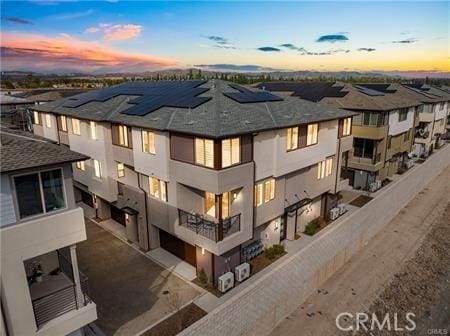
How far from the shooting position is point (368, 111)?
29.5m

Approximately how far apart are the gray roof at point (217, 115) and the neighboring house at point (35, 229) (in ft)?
21.4

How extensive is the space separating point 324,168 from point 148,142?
42.9 feet

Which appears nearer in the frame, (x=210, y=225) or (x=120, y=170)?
(x=210, y=225)

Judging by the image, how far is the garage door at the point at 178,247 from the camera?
18078 mm

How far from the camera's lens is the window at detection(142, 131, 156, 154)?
17672 millimetres

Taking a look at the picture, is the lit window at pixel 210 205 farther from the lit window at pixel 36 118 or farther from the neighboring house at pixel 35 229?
the lit window at pixel 36 118

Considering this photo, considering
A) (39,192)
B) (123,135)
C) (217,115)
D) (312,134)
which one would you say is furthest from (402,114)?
(39,192)

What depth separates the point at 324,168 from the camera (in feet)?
75.5

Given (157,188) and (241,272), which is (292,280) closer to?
(241,272)

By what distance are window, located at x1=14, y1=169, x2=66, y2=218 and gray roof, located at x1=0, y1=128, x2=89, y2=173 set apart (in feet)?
1.57

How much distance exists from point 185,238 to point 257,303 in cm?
511

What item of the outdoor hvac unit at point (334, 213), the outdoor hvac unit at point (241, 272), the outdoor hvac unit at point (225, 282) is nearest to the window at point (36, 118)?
the outdoor hvac unit at point (225, 282)

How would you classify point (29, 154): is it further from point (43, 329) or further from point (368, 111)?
point (368, 111)

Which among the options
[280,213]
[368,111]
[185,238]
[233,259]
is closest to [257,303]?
[233,259]
